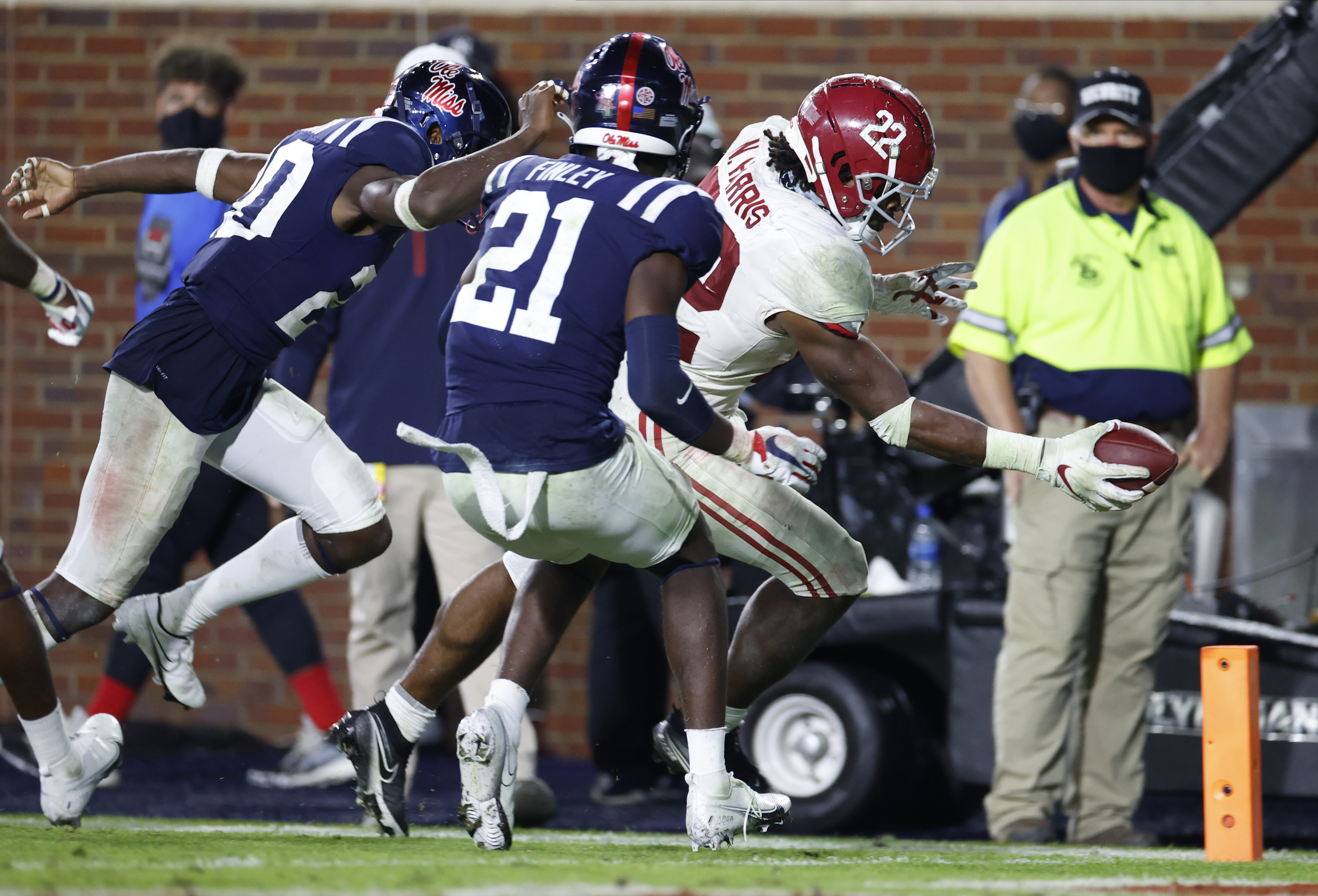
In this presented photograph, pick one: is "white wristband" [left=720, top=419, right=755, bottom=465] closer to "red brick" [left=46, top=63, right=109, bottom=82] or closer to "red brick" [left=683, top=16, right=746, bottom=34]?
"red brick" [left=683, top=16, right=746, bottom=34]

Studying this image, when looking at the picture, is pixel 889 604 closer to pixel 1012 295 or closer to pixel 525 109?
pixel 1012 295

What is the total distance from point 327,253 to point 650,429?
86cm

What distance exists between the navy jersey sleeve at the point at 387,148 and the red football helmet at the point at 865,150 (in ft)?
2.91

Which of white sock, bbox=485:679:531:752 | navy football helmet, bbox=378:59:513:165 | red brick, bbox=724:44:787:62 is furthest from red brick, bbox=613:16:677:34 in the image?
white sock, bbox=485:679:531:752

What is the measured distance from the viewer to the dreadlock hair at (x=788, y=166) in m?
3.82

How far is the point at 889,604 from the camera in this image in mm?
5273

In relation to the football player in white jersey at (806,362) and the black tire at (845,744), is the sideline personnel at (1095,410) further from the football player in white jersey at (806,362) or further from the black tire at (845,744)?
the football player in white jersey at (806,362)

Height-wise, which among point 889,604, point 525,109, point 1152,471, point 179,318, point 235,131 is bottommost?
point 889,604

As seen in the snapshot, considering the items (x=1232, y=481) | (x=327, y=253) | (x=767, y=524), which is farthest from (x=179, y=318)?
(x=1232, y=481)

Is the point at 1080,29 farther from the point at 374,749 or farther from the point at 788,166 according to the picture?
the point at 374,749

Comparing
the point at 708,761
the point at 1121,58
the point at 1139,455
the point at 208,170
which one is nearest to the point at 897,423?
the point at 1139,455

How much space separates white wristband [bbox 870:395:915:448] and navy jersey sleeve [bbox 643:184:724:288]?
0.54 meters

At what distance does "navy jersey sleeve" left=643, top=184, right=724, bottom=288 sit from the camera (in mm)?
3295

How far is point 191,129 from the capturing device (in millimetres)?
5668
